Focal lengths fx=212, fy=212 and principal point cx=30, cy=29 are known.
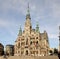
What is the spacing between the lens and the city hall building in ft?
371

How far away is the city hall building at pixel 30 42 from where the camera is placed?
113m

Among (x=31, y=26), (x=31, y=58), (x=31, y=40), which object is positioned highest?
(x=31, y=26)

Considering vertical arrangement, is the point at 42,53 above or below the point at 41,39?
below

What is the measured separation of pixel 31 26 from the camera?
120 meters

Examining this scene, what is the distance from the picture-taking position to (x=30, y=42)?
11675 centimetres

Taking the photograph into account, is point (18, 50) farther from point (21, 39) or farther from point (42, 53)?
point (42, 53)

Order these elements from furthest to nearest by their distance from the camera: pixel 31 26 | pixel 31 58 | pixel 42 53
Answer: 1. pixel 31 26
2. pixel 42 53
3. pixel 31 58

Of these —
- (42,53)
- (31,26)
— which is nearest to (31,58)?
(42,53)

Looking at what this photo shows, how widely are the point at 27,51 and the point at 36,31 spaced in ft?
39.5

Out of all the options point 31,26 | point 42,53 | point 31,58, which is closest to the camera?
point 31,58

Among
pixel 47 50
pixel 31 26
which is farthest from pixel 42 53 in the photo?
pixel 31 26

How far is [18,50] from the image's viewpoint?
386 ft

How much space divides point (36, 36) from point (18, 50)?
12735 millimetres

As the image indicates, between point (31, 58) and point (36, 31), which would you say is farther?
point (36, 31)
